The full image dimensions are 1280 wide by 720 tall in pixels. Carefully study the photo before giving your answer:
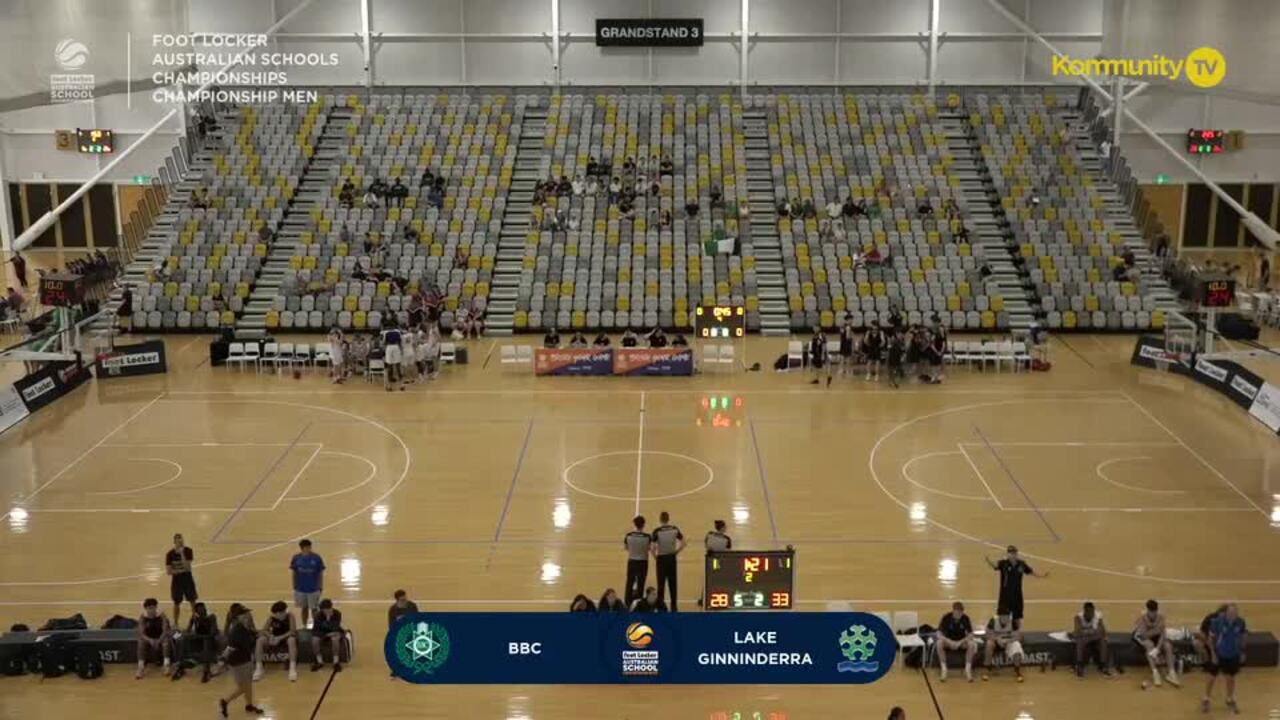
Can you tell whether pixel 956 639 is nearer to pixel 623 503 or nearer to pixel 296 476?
pixel 623 503

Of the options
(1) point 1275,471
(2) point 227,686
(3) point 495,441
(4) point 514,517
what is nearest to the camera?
(2) point 227,686

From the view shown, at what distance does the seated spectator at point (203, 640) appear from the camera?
16812 millimetres

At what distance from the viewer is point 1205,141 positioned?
1924 inches

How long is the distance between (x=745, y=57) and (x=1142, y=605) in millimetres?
34315

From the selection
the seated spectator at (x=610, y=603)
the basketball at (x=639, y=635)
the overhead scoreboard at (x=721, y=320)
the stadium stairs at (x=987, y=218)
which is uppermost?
the stadium stairs at (x=987, y=218)

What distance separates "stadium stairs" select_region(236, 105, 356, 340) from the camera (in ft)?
127

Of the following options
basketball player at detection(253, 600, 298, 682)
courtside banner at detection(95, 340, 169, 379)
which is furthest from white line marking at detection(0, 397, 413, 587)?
courtside banner at detection(95, 340, 169, 379)

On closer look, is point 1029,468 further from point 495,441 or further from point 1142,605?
point 495,441

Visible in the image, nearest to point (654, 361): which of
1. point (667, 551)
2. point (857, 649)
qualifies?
point (667, 551)

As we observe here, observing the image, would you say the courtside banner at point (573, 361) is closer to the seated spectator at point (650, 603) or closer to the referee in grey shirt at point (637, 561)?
the referee in grey shirt at point (637, 561)

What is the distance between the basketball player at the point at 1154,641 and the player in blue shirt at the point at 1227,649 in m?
0.58

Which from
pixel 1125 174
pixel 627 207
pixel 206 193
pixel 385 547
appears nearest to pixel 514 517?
pixel 385 547

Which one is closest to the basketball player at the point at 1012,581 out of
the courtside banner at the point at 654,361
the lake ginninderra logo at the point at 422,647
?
the lake ginninderra logo at the point at 422,647

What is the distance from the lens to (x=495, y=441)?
27.3m
